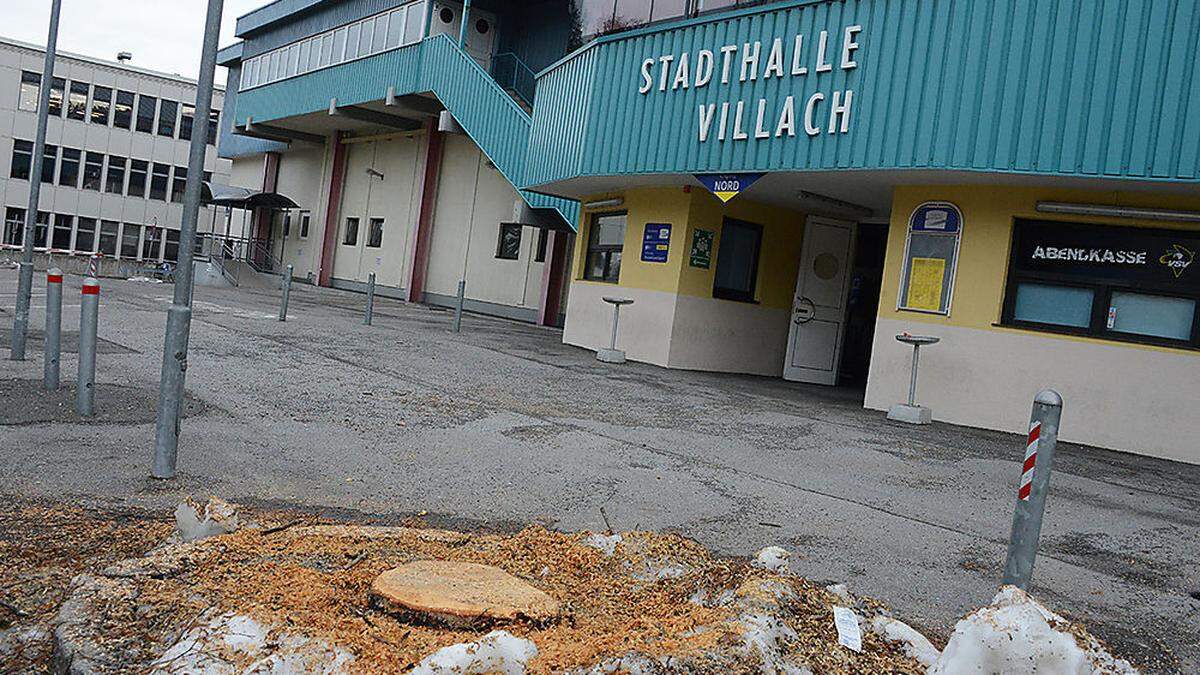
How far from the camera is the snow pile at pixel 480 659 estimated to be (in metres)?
2.73

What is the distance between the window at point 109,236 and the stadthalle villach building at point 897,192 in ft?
111

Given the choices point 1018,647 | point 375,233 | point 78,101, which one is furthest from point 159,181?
point 1018,647

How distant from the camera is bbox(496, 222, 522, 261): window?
80.1 feet

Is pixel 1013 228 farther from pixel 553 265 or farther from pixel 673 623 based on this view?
pixel 553 265

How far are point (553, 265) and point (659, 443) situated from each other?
14.7m

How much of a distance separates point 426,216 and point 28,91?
93.9ft

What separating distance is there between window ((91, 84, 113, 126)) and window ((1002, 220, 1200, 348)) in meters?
46.7

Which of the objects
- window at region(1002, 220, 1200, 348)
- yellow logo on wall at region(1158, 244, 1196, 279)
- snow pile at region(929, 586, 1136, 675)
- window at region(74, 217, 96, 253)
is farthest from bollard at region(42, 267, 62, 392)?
window at region(74, 217, 96, 253)

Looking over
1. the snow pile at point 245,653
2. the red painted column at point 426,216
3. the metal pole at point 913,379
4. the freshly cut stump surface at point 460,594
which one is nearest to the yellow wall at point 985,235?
the metal pole at point 913,379

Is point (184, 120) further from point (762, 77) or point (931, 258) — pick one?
point (931, 258)

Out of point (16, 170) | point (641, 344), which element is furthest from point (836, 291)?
point (16, 170)

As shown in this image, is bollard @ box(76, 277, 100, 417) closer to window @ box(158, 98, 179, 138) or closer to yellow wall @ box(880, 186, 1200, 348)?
yellow wall @ box(880, 186, 1200, 348)

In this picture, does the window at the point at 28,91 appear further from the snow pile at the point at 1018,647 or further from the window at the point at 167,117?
the snow pile at the point at 1018,647

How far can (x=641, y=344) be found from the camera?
49.6 feet
